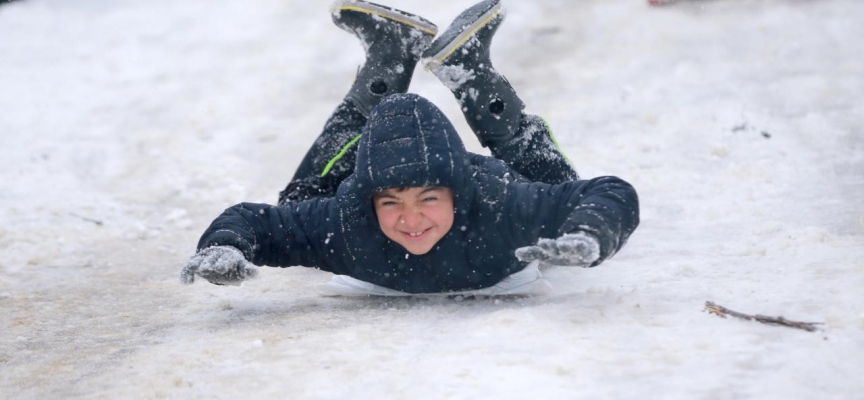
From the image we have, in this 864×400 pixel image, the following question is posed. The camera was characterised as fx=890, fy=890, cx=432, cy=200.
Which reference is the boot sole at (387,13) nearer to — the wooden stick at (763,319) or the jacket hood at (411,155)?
the jacket hood at (411,155)

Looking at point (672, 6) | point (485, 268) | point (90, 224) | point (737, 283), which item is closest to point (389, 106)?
point (485, 268)

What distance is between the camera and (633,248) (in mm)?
3820

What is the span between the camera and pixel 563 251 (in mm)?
2582

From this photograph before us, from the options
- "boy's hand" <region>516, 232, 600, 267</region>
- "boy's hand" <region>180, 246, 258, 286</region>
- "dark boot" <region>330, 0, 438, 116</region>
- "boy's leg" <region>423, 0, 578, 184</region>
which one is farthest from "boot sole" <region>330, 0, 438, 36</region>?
"boy's hand" <region>516, 232, 600, 267</region>

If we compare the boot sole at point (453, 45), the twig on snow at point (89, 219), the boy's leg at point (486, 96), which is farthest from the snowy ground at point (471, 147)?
the boot sole at point (453, 45)

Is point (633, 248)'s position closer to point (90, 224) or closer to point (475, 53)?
point (475, 53)

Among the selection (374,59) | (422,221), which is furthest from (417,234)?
(374,59)

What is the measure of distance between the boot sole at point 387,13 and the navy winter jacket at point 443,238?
109 cm

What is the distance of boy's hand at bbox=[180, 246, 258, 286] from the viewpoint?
284cm

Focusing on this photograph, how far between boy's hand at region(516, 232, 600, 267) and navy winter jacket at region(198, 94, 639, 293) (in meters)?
0.21

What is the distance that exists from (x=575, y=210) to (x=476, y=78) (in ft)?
3.98

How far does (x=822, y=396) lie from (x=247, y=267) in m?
1.74

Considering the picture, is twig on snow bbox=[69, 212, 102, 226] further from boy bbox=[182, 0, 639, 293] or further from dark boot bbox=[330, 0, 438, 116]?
boy bbox=[182, 0, 639, 293]

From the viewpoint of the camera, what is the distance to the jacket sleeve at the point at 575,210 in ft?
9.14
